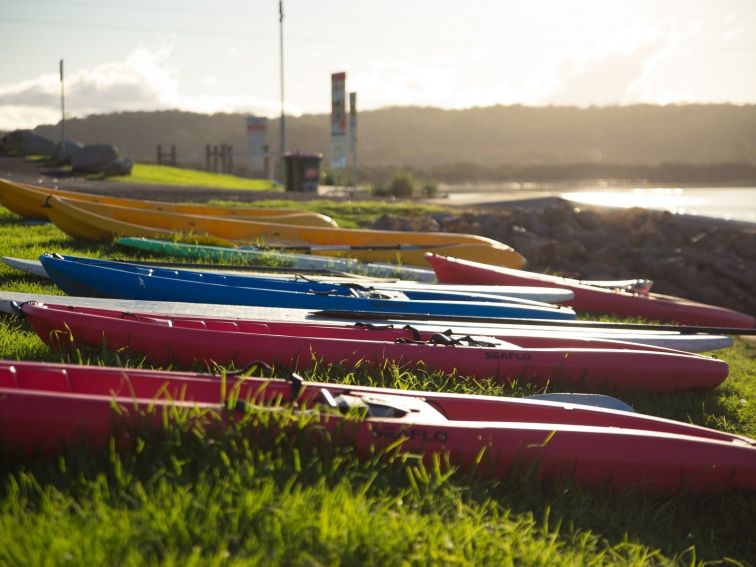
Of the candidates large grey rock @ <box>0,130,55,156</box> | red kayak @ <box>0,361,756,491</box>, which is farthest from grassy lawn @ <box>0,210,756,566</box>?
large grey rock @ <box>0,130,55,156</box>

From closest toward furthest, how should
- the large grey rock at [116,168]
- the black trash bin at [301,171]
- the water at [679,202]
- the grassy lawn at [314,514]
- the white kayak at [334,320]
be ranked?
1. the grassy lawn at [314,514]
2. the white kayak at [334,320]
3. the water at [679,202]
4. the black trash bin at [301,171]
5. the large grey rock at [116,168]

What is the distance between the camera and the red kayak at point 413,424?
93.3 inches

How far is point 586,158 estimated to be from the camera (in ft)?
311

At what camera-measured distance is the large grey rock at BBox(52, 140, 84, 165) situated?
23328 mm

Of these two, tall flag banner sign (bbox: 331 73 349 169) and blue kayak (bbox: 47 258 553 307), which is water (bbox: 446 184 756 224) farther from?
blue kayak (bbox: 47 258 553 307)

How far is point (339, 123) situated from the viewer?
69.1 feet

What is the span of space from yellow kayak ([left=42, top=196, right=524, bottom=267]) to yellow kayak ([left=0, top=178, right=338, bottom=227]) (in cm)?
67

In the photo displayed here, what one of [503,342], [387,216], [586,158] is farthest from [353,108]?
[586,158]

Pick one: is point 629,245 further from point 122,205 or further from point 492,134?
point 492,134

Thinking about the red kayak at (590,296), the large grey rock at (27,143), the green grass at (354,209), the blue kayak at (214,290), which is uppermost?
the large grey rock at (27,143)

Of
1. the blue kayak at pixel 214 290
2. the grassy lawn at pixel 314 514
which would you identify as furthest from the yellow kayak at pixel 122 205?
the grassy lawn at pixel 314 514

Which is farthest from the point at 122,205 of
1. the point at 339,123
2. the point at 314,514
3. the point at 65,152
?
the point at 65,152

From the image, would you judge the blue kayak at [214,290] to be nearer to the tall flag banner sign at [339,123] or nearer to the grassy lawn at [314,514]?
the grassy lawn at [314,514]

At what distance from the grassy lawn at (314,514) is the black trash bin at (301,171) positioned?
17564mm
